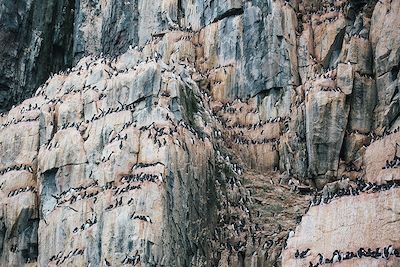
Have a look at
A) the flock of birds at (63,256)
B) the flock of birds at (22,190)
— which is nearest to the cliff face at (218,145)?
the flock of birds at (22,190)

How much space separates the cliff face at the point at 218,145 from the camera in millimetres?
63781

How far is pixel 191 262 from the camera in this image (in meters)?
67.8

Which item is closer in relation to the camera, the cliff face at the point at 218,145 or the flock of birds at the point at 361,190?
the flock of birds at the point at 361,190

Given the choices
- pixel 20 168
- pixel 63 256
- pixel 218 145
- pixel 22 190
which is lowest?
pixel 63 256

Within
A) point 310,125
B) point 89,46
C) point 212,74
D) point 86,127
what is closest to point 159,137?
point 86,127

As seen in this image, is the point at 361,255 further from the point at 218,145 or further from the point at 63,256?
the point at 218,145

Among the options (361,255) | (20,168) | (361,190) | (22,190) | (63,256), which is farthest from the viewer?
(20,168)

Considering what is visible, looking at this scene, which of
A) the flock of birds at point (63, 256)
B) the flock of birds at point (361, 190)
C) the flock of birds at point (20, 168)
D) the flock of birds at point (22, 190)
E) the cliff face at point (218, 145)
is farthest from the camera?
the flock of birds at point (20, 168)

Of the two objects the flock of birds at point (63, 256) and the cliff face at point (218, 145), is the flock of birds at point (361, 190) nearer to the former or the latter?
the cliff face at point (218, 145)

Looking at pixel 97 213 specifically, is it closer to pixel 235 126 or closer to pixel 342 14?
pixel 235 126

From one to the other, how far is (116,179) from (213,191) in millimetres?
9039

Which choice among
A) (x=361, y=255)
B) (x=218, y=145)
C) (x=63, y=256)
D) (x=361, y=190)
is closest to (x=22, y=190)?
(x=63, y=256)

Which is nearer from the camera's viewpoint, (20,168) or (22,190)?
(22,190)

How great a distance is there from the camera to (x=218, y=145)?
79.4 metres
